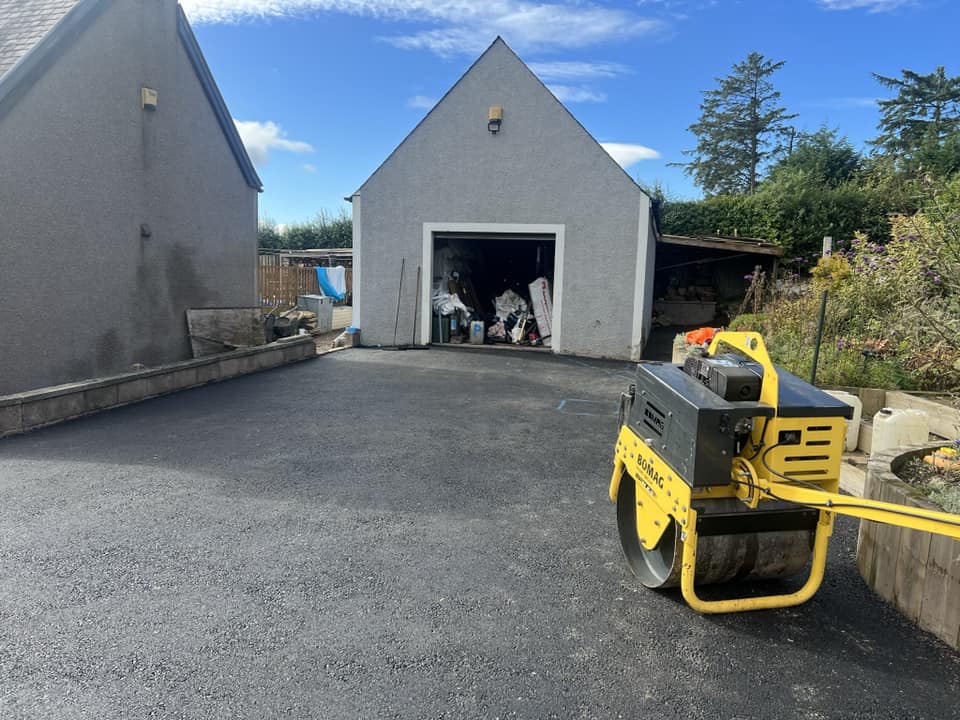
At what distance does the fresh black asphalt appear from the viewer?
243cm

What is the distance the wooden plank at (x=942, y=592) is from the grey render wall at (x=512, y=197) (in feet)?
31.6

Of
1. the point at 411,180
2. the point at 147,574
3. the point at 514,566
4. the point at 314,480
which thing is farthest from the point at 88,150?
the point at 514,566

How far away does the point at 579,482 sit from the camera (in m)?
5.02

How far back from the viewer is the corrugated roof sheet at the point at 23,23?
8.63 metres

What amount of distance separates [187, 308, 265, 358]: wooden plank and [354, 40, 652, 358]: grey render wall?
7.32 feet

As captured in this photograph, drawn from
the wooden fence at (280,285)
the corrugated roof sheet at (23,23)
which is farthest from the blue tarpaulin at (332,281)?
the corrugated roof sheet at (23,23)

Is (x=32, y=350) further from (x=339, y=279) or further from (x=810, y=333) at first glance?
(x=339, y=279)

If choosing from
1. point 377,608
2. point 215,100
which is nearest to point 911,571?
point 377,608

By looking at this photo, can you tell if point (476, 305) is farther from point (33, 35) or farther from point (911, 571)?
point (911, 571)

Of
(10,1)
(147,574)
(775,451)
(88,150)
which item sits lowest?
(147,574)

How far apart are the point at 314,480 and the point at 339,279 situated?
620 inches

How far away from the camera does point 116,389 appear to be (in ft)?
23.8

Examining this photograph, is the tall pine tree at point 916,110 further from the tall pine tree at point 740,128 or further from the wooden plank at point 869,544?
the wooden plank at point 869,544

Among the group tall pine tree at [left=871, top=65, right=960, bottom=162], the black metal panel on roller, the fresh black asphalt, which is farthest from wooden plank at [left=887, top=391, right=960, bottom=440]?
tall pine tree at [left=871, top=65, right=960, bottom=162]
